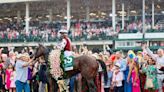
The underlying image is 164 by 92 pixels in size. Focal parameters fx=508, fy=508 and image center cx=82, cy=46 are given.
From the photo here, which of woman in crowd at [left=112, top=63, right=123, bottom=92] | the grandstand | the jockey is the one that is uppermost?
the jockey

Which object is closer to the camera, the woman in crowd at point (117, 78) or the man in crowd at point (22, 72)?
the man in crowd at point (22, 72)

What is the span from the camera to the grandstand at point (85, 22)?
4503cm

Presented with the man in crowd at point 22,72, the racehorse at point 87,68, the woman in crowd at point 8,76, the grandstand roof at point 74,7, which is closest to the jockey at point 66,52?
the racehorse at point 87,68

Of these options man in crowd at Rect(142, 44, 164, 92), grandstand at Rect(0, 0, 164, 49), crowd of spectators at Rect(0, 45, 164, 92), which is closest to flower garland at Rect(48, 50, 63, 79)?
crowd of spectators at Rect(0, 45, 164, 92)

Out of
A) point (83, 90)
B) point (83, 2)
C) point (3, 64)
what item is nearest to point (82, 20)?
point (83, 2)

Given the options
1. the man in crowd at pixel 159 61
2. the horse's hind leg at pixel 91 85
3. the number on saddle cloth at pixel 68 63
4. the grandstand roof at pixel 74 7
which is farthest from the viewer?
the grandstand roof at pixel 74 7

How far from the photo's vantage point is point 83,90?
16500 millimetres

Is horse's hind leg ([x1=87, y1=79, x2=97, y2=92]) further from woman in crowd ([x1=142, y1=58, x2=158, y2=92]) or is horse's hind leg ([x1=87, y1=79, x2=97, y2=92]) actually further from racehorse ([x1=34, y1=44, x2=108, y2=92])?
woman in crowd ([x1=142, y1=58, x2=158, y2=92])

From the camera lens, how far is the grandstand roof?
51.6m

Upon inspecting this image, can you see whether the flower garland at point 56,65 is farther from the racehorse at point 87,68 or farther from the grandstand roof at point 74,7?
the grandstand roof at point 74,7

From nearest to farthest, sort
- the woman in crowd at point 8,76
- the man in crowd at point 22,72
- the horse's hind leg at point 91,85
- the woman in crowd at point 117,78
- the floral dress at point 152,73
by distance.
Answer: the horse's hind leg at point 91,85, the floral dress at point 152,73, the man in crowd at point 22,72, the woman in crowd at point 117,78, the woman in crowd at point 8,76

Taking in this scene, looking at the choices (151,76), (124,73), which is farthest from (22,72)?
(151,76)

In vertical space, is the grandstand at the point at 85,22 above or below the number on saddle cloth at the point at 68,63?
below

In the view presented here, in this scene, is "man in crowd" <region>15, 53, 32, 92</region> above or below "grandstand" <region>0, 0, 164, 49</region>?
above
